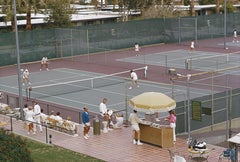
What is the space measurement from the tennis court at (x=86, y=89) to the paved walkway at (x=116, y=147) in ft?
21.8

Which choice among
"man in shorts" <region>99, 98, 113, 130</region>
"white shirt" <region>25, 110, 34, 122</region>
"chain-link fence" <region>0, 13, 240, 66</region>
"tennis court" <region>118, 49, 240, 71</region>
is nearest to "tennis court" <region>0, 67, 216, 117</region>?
"tennis court" <region>118, 49, 240, 71</region>

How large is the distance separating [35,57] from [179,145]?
1365 inches

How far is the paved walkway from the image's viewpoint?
21.3 m

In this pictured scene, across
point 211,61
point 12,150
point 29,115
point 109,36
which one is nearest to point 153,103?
point 29,115

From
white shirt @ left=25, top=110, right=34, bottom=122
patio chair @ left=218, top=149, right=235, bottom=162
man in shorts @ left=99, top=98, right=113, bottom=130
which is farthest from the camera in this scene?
white shirt @ left=25, top=110, right=34, bottom=122

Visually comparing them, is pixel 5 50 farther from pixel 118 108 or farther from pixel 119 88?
pixel 118 108

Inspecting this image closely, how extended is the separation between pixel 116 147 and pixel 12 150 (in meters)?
7.07

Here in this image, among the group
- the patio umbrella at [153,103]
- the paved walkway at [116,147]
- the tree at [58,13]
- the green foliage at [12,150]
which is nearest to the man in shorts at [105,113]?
the paved walkway at [116,147]

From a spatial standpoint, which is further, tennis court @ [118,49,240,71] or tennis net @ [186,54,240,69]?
tennis net @ [186,54,240,69]

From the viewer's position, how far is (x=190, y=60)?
149ft

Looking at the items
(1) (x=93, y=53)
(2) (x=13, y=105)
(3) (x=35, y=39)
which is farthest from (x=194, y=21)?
(2) (x=13, y=105)

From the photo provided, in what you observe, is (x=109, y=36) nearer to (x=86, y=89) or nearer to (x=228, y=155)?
(x=86, y=89)

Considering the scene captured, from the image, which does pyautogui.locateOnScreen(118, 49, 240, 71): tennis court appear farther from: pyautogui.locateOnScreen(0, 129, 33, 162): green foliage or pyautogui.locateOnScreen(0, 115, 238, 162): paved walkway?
pyautogui.locateOnScreen(0, 129, 33, 162): green foliage

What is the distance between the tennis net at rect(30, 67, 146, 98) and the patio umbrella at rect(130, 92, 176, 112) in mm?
14500
